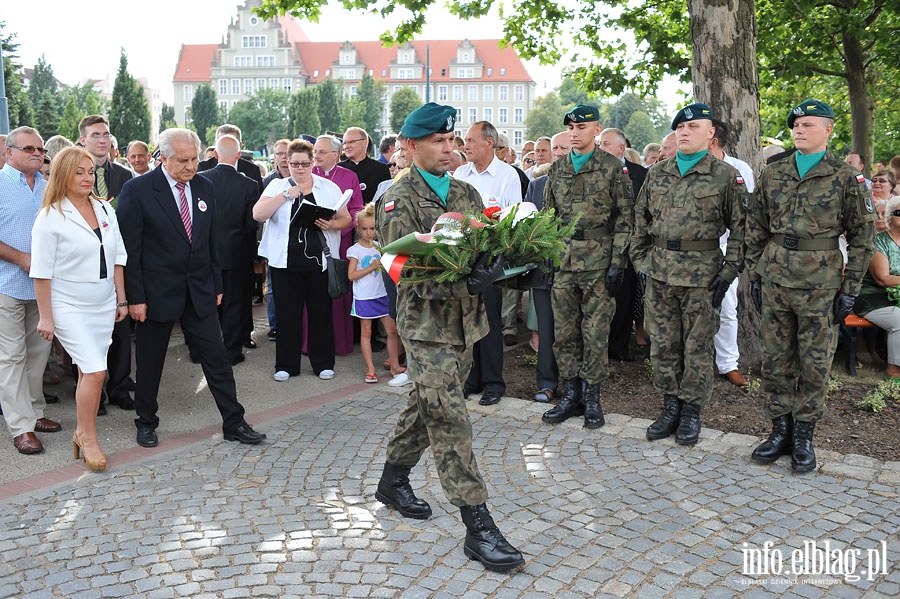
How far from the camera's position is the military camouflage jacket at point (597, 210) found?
6676 millimetres

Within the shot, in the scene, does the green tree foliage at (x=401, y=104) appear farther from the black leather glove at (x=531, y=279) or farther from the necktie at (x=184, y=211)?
the black leather glove at (x=531, y=279)

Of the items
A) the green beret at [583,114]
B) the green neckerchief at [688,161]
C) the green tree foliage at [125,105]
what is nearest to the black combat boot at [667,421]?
the green neckerchief at [688,161]

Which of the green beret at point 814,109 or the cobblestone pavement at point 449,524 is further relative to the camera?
the green beret at point 814,109

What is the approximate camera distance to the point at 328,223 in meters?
8.33

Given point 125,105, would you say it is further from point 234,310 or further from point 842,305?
point 842,305

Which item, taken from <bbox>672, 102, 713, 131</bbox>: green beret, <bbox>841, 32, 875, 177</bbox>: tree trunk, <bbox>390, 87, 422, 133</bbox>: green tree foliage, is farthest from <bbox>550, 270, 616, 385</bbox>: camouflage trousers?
<bbox>390, 87, 422, 133</bbox>: green tree foliage

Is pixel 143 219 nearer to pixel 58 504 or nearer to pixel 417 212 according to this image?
pixel 58 504

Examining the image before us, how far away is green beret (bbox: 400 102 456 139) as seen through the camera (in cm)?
443

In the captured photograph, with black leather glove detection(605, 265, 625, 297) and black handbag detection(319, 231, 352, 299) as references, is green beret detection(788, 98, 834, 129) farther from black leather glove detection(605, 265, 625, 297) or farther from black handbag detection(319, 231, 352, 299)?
black handbag detection(319, 231, 352, 299)

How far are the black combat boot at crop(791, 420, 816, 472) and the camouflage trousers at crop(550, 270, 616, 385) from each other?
151 cm

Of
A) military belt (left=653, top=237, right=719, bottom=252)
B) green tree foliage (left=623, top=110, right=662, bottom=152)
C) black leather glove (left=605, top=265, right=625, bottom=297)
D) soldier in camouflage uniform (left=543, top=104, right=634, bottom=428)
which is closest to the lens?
military belt (left=653, top=237, right=719, bottom=252)

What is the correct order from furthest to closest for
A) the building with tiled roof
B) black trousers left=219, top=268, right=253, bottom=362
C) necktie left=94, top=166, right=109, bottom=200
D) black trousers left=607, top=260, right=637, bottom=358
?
the building with tiled roof, black trousers left=607, top=260, right=637, bottom=358, black trousers left=219, top=268, right=253, bottom=362, necktie left=94, top=166, right=109, bottom=200

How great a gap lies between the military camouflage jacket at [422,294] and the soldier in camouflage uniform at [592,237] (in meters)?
2.28

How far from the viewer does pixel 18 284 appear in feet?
21.1
